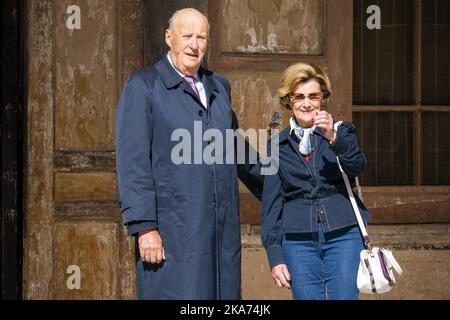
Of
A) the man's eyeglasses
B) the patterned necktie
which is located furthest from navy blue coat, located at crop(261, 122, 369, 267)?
the patterned necktie

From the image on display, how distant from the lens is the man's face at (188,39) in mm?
4078

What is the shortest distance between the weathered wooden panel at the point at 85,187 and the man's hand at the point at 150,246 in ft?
5.20

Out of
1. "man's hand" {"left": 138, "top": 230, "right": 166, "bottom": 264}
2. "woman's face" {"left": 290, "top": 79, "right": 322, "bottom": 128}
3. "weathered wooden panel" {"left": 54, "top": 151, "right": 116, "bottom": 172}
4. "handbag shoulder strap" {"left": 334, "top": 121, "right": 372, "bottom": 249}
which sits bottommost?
"man's hand" {"left": 138, "top": 230, "right": 166, "bottom": 264}

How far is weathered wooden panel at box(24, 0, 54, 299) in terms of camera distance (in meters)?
5.48

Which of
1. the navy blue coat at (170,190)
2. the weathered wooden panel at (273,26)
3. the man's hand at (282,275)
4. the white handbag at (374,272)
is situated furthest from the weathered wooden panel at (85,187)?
the white handbag at (374,272)

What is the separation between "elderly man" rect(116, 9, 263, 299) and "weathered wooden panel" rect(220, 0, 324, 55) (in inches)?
53.5

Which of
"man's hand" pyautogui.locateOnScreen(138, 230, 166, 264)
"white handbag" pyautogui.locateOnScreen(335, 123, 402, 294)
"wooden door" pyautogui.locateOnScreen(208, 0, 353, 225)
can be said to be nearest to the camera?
"white handbag" pyautogui.locateOnScreen(335, 123, 402, 294)

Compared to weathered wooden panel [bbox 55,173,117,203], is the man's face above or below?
above

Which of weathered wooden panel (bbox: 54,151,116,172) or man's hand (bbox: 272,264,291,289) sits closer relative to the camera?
man's hand (bbox: 272,264,291,289)

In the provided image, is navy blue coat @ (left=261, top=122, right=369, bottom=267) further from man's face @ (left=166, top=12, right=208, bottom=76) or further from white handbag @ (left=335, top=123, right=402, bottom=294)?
man's face @ (left=166, top=12, right=208, bottom=76)

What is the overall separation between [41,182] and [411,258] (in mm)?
2191

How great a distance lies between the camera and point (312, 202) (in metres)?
3.97

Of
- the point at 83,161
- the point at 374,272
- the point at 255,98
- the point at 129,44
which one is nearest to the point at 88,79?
the point at 129,44

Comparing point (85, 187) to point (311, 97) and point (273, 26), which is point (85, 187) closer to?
point (273, 26)
